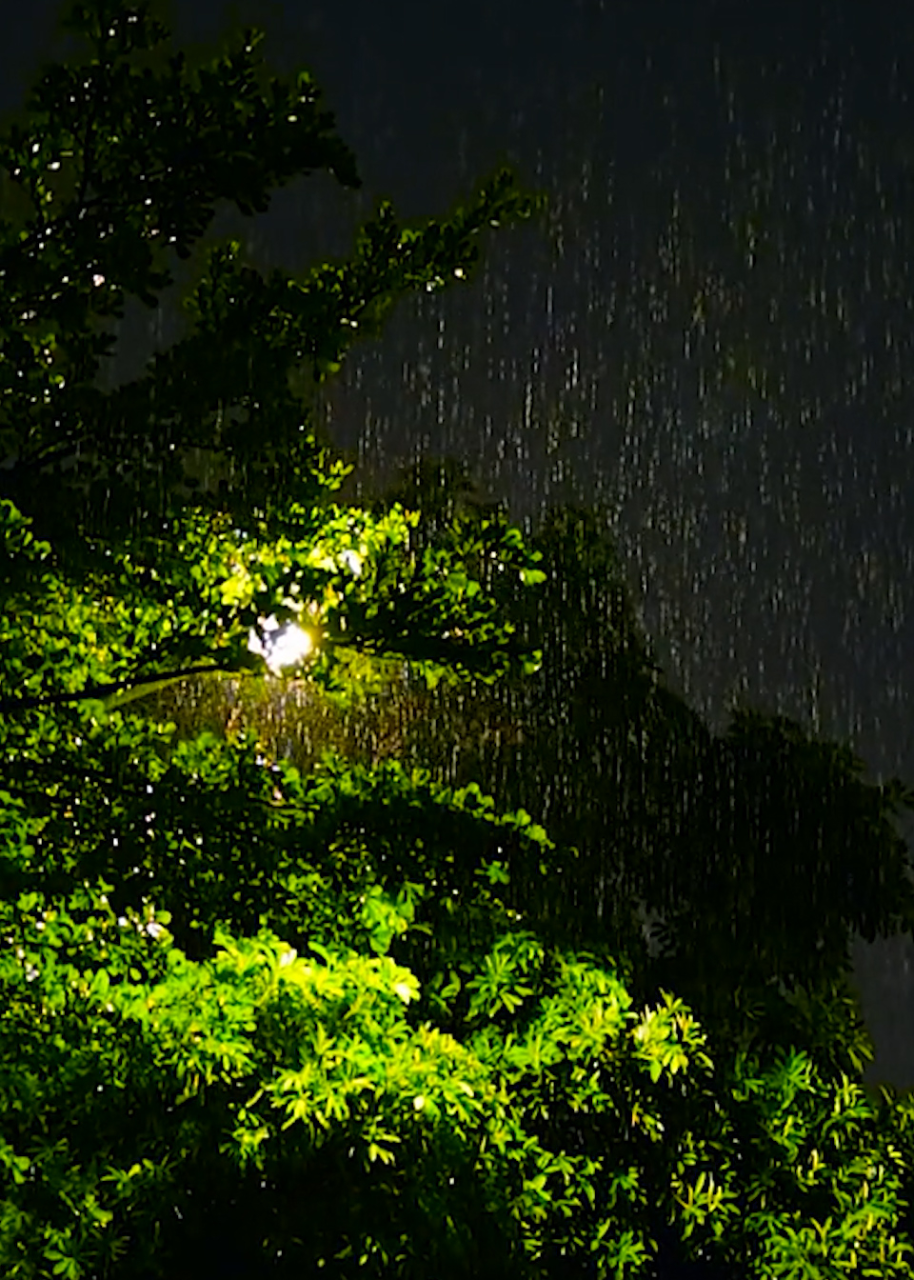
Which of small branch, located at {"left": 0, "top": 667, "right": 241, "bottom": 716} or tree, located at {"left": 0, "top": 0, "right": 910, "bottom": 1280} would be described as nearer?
tree, located at {"left": 0, "top": 0, "right": 910, "bottom": 1280}

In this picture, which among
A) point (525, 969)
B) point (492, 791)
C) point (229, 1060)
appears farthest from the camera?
point (492, 791)

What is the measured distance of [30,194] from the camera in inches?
197

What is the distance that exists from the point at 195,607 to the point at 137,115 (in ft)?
5.20

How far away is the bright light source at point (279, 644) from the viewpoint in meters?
4.65

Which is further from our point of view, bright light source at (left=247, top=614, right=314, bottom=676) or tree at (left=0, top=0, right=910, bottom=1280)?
bright light source at (left=247, top=614, right=314, bottom=676)

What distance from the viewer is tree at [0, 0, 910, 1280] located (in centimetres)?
442

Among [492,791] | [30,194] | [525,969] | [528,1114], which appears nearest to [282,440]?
[30,194]

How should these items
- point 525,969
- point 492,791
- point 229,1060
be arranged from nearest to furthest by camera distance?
point 229,1060, point 525,969, point 492,791

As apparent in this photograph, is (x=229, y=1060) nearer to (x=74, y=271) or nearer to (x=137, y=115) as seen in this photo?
(x=74, y=271)

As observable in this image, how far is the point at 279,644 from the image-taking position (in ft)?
15.6

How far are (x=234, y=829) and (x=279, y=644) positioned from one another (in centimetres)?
60

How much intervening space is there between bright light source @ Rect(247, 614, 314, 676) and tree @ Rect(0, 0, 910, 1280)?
0.01m

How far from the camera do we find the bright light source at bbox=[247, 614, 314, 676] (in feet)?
15.3

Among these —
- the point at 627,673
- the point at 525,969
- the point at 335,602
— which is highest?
the point at 627,673
